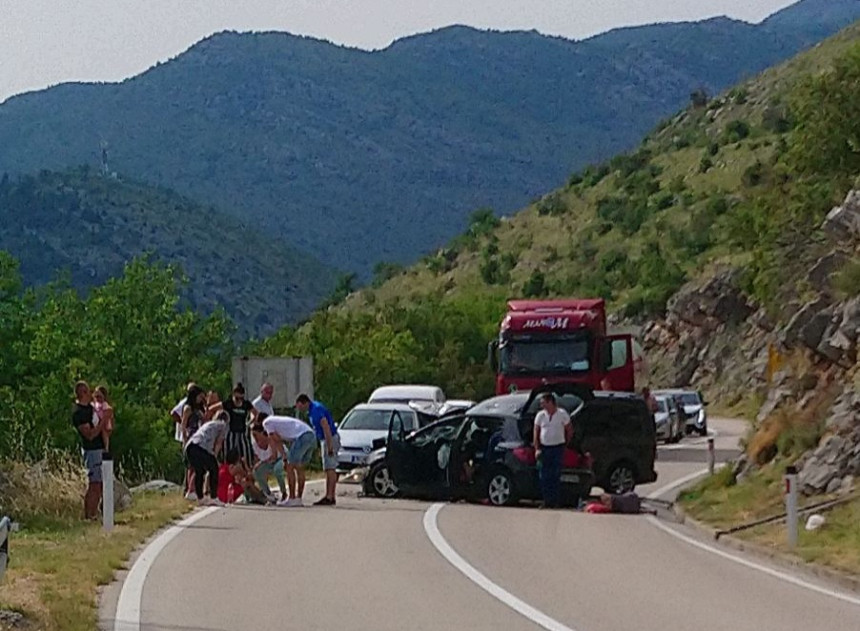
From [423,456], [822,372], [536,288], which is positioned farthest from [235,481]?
[536,288]

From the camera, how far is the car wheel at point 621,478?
25734 millimetres

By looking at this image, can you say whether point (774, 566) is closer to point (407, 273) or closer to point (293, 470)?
point (293, 470)

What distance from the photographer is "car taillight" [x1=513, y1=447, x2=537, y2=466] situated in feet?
79.3

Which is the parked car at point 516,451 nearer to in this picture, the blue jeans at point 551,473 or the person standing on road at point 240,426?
the blue jeans at point 551,473

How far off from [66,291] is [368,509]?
24798 millimetres

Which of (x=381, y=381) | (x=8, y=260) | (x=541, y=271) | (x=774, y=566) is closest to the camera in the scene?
(x=774, y=566)

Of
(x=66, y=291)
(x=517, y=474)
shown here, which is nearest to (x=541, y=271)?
(x=66, y=291)

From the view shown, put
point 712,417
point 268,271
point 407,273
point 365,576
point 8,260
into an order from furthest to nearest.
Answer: point 268,271 < point 407,273 < point 712,417 < point 8,260 < point 365,576

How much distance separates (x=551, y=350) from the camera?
33.5 meters

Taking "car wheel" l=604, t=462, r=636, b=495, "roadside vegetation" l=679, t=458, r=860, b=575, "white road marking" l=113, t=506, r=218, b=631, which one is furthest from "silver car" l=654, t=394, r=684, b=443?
"white road marking" l=113, t=506, r=218, b=631

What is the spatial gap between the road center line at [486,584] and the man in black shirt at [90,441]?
4176mm

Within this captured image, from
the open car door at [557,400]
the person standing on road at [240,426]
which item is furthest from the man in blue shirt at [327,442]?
the open car door at [557,400]

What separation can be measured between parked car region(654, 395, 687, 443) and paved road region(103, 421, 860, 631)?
77.9 feet

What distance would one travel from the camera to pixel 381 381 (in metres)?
49.8
